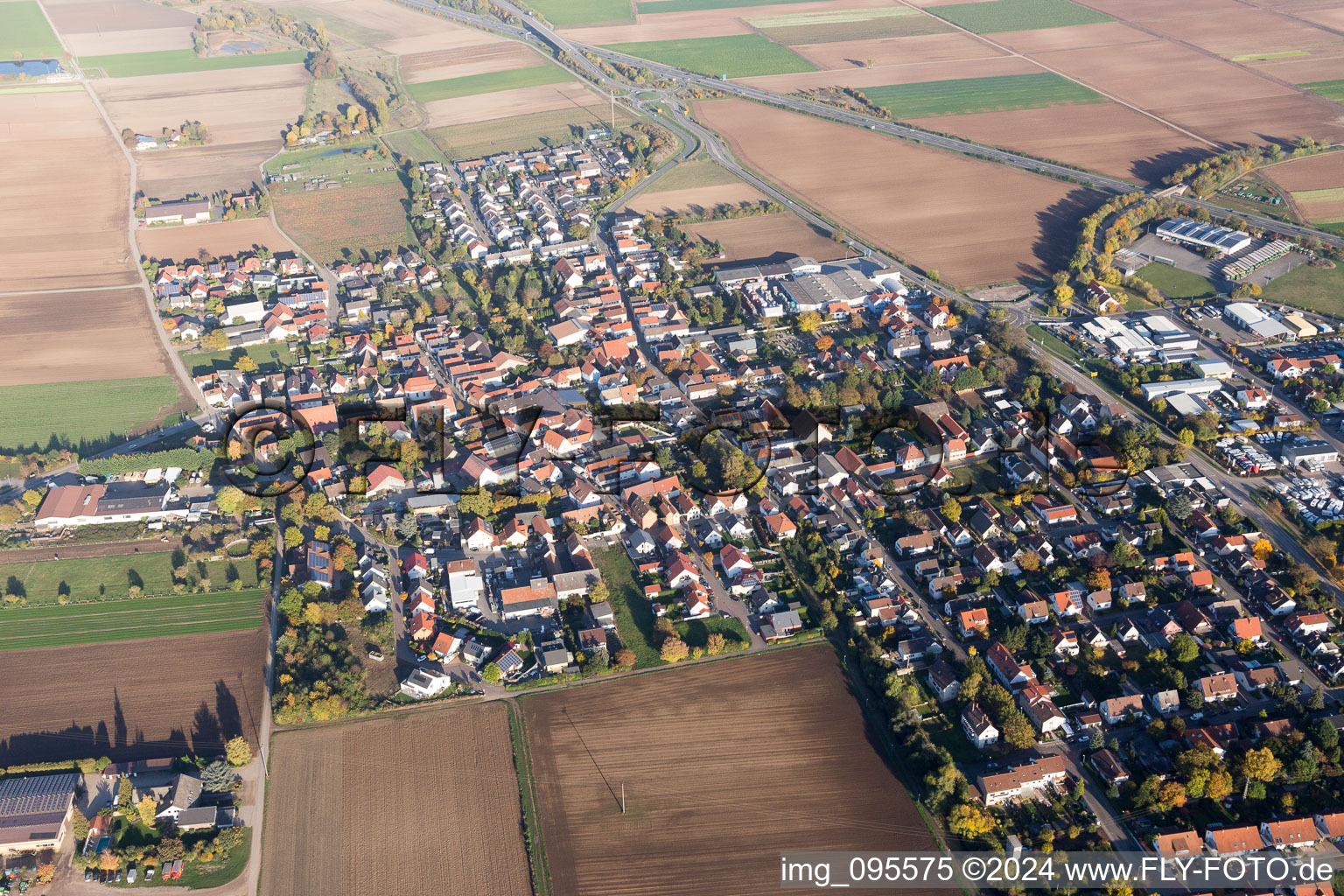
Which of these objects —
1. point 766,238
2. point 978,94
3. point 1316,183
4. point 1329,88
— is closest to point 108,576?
point 766,238

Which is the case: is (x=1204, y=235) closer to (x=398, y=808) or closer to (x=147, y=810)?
(x=398, y=808)

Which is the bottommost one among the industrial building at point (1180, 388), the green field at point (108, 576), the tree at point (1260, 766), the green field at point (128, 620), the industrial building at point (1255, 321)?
the green field at point (128, 620)

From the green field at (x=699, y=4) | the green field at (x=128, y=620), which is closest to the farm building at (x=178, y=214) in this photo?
the green field at (x=128, y=620)

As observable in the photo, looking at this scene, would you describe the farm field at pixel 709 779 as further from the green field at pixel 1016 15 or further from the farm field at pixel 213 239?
the green field at pixel 1016 15

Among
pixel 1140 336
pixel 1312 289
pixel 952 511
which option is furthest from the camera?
pixel 1312 289

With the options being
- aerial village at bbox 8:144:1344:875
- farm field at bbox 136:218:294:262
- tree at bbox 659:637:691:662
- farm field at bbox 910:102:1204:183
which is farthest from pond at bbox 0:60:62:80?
tree at bbox 659:637:691:662

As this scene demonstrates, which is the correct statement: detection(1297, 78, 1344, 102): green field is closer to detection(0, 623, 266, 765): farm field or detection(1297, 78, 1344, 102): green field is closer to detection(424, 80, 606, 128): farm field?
detection(424, 80, 606, 128): farm field
